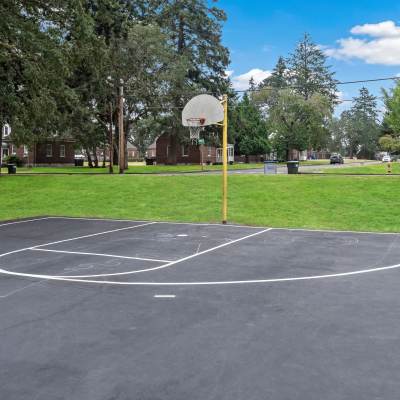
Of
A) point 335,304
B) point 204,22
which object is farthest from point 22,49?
point 204,22

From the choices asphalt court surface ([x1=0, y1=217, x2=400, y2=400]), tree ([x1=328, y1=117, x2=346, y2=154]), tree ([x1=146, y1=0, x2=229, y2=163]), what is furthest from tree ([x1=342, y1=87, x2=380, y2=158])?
asphalt court surface ([x1=0, y1=217, x2=400, y2=400])

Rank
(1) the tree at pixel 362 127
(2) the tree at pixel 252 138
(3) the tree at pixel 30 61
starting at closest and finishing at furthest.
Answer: (3) the tree at pixel 30 61 → (2) the tree at pixel 252 138 → (1) the tree at pixel 362 127

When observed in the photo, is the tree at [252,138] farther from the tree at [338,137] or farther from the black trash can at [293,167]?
the tree at [338,137]

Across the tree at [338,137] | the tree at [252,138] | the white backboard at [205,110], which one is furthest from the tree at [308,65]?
the white backboard at [205,110]

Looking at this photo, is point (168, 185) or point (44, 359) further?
point (168, 185)

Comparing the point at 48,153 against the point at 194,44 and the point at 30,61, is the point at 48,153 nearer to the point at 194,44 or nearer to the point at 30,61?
the point at 194,44

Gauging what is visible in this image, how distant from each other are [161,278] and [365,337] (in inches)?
166

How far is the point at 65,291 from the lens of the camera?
311 inches

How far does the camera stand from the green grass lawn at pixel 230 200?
1933 centimetres

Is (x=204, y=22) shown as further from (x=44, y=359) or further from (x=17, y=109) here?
(x=44, y=359)

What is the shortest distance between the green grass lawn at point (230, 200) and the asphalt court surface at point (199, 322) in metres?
7.12

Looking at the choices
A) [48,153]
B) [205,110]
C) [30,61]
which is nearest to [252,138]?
[48,153]

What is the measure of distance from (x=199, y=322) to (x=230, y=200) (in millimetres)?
17355

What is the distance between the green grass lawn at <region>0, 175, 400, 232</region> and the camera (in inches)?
761
